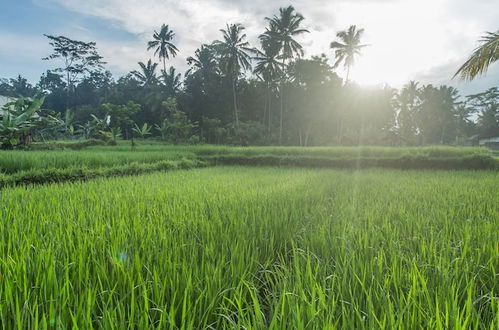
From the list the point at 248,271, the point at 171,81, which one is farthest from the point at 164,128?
the point at 248,271

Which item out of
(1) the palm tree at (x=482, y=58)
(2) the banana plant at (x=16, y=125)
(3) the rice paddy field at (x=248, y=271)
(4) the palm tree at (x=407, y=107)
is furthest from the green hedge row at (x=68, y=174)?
(4) the palm tree at (x=407, y=107)

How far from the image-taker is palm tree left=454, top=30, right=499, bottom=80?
21.4 ft

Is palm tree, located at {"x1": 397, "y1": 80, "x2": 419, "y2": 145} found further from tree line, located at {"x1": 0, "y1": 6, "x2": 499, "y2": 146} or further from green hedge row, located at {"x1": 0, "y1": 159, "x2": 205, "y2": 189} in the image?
green hedge row, located at {"x1": 0, "y1": 159, "x2": 205, "y2": 189}

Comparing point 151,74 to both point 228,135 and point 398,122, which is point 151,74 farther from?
point 398,122

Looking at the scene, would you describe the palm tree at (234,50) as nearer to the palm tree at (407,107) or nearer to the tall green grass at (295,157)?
the tall green grass at (295,157)

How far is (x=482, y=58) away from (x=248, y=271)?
8791 mm

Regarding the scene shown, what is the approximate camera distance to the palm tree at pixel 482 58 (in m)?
6.51

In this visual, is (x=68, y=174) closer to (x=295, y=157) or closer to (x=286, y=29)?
(x=295, y=157)

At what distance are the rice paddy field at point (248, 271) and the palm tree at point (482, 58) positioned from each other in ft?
19.9

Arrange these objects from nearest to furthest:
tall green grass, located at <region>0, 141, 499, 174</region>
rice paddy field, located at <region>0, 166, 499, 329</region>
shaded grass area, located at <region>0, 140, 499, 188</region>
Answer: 1. rice paddy field, located at <region>0, 166, 499, 329</region>
2. shaded grass area, located at <region>0, 140, 499, 188</region>
3. tall green grass, located at <region>0, 141, 499, 174</region>

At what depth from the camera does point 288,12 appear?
2145 centimetres

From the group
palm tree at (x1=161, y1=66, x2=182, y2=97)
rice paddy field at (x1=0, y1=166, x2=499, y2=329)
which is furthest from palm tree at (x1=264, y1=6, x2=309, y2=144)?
rice paddy field at (x1=0, y1=166, x2=499, y2=329)

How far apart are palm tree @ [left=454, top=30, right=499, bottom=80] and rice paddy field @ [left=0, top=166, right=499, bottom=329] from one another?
608 centimetres

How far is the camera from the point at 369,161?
9398 millimetres
